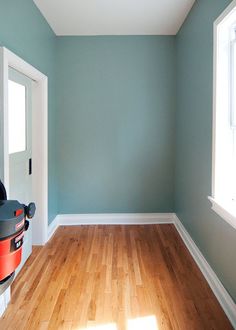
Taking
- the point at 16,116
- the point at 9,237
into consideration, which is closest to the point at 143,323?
the point at 9,237

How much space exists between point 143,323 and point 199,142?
1751 millimetres

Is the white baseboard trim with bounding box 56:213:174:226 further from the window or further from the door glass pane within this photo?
the window

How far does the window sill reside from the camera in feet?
6.53

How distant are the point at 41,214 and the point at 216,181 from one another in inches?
79.9

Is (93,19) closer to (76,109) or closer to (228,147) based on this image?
(76,109)

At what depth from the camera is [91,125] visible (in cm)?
405

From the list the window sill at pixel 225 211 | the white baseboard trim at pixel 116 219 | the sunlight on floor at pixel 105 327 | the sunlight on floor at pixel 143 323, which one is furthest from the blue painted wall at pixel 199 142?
the sunlight on floor at pixel 105 327

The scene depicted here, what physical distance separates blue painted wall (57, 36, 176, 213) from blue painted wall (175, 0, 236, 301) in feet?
0.87

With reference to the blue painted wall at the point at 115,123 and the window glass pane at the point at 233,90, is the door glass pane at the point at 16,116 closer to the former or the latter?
the blue painted wall at the point at 115,123

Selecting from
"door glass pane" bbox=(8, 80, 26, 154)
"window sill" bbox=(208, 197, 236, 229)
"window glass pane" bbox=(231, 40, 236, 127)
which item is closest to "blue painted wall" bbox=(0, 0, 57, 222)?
"door glass pane" bbox=(8, 80, 26, 154)

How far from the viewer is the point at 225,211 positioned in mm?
2115

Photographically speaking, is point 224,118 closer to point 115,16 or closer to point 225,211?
point 225,211

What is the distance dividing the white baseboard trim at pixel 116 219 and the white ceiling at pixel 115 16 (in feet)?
8.37

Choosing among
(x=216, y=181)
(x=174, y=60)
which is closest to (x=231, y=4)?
(x=216, y=181)
